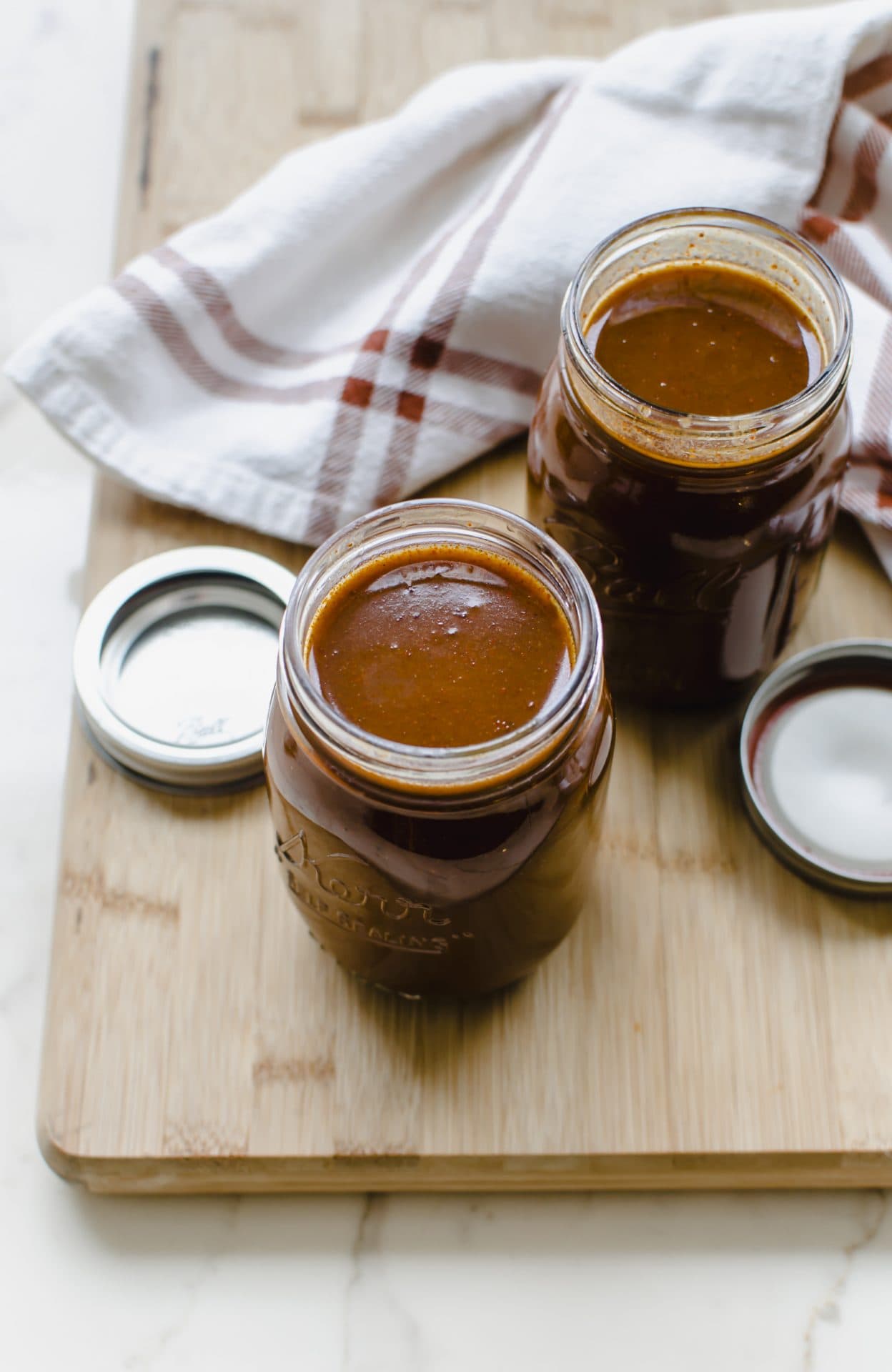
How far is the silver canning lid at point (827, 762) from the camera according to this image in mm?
1160

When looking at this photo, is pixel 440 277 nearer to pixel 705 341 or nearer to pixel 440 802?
pixel 705 341

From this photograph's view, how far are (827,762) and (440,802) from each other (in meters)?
0.46

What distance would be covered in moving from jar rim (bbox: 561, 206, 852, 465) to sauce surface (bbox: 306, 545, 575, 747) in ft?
0.44

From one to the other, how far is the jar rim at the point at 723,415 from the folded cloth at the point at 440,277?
0.72ft

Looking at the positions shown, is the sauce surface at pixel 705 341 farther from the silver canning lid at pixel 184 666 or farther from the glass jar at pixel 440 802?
the silver canning lid at pixel 184 666

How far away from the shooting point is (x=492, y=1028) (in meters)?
1.12

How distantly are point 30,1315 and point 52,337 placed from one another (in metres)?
0.81

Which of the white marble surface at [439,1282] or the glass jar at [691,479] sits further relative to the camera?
the white marble surface at [439,1282]

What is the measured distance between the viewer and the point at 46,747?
1.36 meters

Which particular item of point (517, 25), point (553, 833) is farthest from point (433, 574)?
point (517, 25)

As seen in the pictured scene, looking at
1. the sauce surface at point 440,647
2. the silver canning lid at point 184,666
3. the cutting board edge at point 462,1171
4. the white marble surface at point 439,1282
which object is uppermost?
the sauce surface at point 440,647

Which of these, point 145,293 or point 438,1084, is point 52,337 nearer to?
point 145,293

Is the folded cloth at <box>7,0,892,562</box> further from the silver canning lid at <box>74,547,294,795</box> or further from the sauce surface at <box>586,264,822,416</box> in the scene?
the sauce surface at <box>586,264,822,416</box>

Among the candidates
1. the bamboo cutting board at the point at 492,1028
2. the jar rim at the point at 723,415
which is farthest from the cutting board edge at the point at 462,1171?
the jar rim at the point at 723,415
